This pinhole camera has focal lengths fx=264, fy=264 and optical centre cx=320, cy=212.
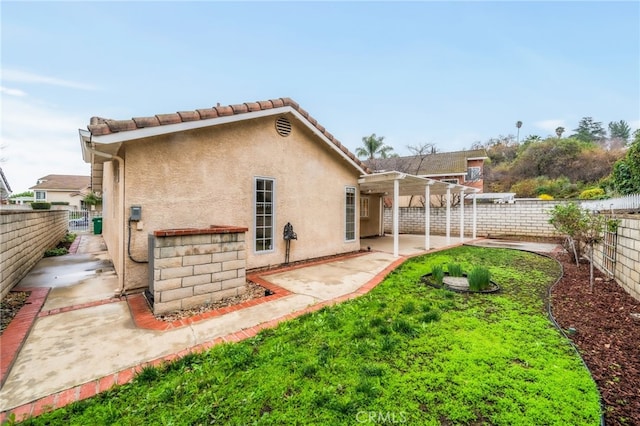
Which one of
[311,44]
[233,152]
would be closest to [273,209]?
[233,152]

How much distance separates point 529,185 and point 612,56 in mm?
17910

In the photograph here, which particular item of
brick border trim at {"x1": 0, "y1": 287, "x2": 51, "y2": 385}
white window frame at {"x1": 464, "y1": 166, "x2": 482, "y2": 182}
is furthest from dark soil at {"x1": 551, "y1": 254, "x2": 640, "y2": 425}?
white window frame at {"x1": 464, "y1": 166, "x2": 482, "y2": 182}

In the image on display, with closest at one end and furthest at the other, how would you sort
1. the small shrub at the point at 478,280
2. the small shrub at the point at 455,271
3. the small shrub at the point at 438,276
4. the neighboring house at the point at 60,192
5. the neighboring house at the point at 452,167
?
the small shrub at the point at 478,280 → the small shrub at the point at 438,276 → the small shrub at the point at 455,271 → the neighboring house at the point at 452,167 → the neighboring house at the point at 60,192

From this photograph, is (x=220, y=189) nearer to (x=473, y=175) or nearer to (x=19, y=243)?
(x=19, y=243)

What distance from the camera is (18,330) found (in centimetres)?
412

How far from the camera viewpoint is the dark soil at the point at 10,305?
4.44 metres

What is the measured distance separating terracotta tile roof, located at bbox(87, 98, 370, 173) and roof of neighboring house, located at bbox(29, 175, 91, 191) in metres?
43.9

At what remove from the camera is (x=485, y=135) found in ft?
→ 161

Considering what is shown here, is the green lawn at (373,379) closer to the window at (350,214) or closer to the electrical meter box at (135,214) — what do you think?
the electrical meter box at (135,214)

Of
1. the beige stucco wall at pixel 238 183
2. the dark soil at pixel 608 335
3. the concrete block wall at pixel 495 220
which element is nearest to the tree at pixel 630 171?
the dark soil at pixel 608 335

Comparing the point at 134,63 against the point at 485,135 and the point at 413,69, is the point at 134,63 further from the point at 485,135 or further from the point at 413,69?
the point at 485,135

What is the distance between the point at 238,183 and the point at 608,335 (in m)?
7.92

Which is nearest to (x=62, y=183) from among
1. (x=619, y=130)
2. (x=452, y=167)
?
(x=452, y=167)

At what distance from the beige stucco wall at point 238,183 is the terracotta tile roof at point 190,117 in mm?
442
